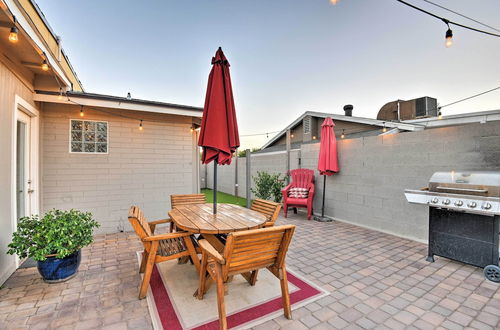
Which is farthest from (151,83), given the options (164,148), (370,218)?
(370,218)

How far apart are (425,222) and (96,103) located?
611 cm

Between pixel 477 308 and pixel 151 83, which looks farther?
pixel 151 83

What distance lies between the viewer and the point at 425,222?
3.81 m

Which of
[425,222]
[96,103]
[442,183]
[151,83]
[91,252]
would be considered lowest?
[91,252]

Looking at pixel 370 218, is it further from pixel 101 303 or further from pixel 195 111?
pixel 101 303

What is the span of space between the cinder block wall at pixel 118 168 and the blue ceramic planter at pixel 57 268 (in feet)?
6.53

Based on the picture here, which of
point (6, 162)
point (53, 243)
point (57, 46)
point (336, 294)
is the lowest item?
point (336, 294)

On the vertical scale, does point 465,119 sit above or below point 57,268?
above

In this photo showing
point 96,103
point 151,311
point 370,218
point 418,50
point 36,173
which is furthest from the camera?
point 418,50

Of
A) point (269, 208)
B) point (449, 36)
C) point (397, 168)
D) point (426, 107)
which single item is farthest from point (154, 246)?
point (426, 107)

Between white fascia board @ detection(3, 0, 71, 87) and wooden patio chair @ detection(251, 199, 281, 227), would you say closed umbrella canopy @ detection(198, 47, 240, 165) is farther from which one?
white fascia board @ detection(3, 0, 71, 87)

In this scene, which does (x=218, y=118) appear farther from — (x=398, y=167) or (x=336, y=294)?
(x=398, y=167)

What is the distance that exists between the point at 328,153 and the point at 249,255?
398 centimetres

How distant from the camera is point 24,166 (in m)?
3.43
